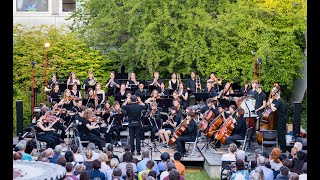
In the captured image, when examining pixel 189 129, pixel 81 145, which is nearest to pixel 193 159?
pixel 189 129

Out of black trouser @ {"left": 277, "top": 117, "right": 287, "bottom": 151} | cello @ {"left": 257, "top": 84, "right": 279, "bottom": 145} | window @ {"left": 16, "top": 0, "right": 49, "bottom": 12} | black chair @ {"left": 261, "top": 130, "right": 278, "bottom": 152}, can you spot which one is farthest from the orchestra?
window @ {"left": 16, "top": 0, "right": 49, "bottom": 12}

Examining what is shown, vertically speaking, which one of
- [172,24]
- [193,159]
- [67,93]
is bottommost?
[193,159]

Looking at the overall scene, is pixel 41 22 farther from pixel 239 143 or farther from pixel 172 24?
pixel 239 143

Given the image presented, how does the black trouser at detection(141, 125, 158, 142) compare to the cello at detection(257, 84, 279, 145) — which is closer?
the cello at detection(257, 84, 279, 145)

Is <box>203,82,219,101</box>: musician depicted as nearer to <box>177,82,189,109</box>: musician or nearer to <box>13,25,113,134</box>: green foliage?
<box>177,82,189,109</box>: musician

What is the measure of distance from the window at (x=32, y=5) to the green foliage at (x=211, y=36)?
14.5ft

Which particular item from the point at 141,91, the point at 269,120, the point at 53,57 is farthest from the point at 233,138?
the point at 53,57

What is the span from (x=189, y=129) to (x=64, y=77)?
10909 millimetres

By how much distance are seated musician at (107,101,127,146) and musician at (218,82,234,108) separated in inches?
132

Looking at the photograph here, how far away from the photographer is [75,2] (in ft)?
102

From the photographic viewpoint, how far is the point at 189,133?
18.8 m

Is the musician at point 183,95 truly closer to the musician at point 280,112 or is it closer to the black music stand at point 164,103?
the black music stand at point 164,103

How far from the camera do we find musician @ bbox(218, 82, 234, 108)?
21.2m
